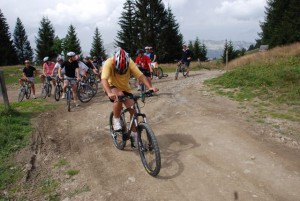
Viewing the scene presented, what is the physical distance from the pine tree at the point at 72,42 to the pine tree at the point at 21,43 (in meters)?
18.0

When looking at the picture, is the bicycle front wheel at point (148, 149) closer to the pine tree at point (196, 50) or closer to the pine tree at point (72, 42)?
the pine tree at point (72, 42)

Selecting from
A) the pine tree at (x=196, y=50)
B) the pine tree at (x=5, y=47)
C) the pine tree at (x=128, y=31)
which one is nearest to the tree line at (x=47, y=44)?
the pine tree at (x=5, y=47)

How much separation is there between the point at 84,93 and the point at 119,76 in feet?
25.0

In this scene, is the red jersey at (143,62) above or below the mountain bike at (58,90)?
above

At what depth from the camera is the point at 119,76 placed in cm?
585

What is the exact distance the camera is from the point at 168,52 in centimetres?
5006

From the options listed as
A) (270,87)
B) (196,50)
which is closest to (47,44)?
(196,50)

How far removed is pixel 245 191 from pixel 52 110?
9.11 m

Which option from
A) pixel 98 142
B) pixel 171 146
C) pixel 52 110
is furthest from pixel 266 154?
pixel 52 110

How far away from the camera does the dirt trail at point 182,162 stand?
4570 millimetres

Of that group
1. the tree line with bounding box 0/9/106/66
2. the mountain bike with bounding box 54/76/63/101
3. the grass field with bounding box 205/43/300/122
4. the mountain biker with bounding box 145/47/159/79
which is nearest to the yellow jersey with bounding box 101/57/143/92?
the grass field with bounding box 205/43/300/122

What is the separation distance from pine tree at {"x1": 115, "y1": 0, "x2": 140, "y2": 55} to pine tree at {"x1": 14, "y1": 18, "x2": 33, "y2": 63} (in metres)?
38.4

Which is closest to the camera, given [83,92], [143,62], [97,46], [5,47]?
[143,62]

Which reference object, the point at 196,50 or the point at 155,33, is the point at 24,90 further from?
the point at 196,50
